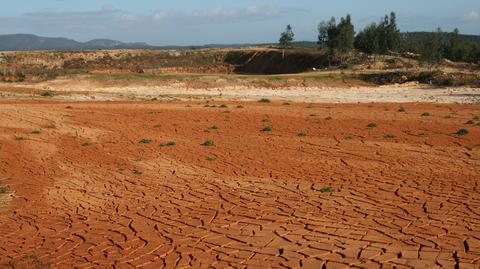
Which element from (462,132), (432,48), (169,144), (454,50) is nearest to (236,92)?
(432,48)

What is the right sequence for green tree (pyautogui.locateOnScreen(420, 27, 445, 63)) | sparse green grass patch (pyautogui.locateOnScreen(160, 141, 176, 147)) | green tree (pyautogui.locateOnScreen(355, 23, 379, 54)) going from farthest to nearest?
green tree (pyautogui.locateOnScreen(355, 23, 379, 54)) → green tree (pyautogui.locateOnScreen(420, 27, 445, 63)) → sparse green grass patch (pyautogui.locateOnScreen(160, 141, 176, 147))

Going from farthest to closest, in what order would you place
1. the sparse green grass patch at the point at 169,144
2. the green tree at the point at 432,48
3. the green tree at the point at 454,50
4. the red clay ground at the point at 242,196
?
the green tree at the point at 454,50, the green tree at the point at 432,48, the sparse green grass patch at the point at 169,144, the red clay ground at the point at 242,196

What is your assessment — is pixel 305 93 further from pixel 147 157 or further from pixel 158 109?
pixel 147 157

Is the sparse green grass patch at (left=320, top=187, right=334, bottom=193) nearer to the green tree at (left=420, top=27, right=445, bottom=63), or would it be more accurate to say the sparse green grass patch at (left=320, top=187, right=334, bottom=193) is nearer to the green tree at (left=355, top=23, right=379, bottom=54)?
the green tree at (left=420, top=27, right=445, bottom=63)

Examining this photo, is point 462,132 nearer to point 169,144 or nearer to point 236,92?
point 169,144

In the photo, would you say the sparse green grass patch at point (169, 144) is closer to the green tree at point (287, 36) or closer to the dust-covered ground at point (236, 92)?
the dust-covered ground at point (236, 92)

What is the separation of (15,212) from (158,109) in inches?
700

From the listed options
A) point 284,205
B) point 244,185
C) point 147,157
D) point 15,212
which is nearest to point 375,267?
point 284,205

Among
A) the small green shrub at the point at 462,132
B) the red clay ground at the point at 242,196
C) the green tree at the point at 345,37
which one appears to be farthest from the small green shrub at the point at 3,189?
the green tree at the point at 345,37

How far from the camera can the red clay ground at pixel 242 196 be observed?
26.6ft

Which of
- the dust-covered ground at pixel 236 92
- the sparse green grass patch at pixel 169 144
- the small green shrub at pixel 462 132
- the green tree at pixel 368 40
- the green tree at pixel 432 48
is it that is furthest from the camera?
the green tree at pixel 368 40

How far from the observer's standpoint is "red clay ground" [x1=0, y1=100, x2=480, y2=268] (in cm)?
810

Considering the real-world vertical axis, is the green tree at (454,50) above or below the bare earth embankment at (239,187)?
above

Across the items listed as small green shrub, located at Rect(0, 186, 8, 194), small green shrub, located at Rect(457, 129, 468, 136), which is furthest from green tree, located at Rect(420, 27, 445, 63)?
small green shrub, located at Rect(0, 186, 8, 194)
